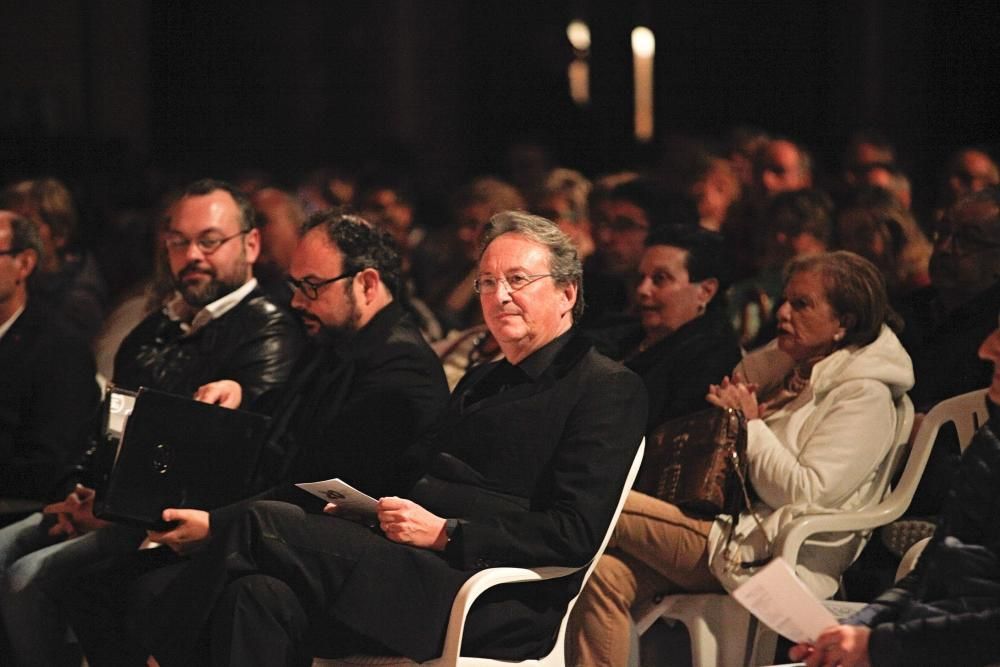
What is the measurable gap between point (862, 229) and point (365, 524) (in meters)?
2.46

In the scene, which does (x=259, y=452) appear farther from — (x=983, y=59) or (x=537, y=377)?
(x=983, y=59)

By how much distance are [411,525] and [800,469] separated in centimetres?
106

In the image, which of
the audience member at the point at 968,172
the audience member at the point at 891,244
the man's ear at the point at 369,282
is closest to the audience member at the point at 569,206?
the audience member at the point at 891,244

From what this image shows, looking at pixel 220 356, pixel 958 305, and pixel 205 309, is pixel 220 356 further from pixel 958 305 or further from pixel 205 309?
pixel 958 305

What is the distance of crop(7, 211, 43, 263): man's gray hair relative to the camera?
516cm

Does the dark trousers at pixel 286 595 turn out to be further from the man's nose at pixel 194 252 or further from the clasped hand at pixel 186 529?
the man's nose at pixel 194 252

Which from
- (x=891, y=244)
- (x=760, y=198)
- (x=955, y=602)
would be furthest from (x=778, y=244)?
(x=955, y=602)

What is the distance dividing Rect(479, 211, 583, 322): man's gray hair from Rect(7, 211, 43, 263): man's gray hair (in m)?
2.00

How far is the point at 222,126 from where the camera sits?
1331cm

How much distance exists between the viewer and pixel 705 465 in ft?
13.3

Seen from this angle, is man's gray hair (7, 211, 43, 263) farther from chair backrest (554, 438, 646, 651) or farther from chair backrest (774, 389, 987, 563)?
chair backrest (774, 389, 987, 563)

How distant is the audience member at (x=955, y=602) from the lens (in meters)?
2.79

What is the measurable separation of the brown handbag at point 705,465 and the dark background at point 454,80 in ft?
22.9

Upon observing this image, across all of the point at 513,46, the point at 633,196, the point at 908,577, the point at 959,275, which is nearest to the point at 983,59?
the point at 513,46
